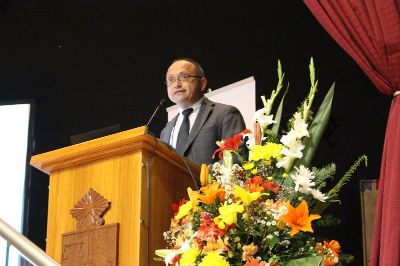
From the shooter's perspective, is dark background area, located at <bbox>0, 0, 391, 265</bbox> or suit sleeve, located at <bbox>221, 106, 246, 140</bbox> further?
dark background area, located at <bbox>0, 0, 391, 265</bbox>

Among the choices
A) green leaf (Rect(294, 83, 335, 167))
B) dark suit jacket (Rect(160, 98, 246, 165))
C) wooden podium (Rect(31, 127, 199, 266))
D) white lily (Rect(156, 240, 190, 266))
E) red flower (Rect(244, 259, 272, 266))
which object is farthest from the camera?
dark suit jacket (Rect(160, 98, 246, 165))

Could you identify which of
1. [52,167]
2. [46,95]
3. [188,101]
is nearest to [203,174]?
[52,167]

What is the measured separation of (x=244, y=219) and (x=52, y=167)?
0.80 metres

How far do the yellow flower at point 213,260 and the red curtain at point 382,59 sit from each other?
0.59 m

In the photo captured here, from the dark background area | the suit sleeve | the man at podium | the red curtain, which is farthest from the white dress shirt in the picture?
the dark background area

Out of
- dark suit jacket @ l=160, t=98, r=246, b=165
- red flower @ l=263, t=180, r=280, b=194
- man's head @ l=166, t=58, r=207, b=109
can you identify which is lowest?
red flower @ l=263, t=180, r=280, b=194

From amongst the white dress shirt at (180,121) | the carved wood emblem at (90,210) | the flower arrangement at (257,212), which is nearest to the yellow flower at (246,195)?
the flower arrangement at (257,212)

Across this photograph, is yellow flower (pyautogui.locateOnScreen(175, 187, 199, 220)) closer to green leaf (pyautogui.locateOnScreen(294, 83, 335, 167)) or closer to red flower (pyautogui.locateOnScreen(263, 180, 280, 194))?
red flower (pyautogui.locateOnScreen(263, 180, 280, 194))

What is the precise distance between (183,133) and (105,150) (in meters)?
0.68

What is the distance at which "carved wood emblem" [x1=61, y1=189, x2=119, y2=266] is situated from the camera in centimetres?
248

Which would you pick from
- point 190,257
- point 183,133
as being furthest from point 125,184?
point 183,133

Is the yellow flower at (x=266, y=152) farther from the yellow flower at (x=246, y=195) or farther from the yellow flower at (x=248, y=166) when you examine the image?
the yellow flower at (x=246, y=195)

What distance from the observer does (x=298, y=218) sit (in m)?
2.34

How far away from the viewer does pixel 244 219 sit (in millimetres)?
2350
